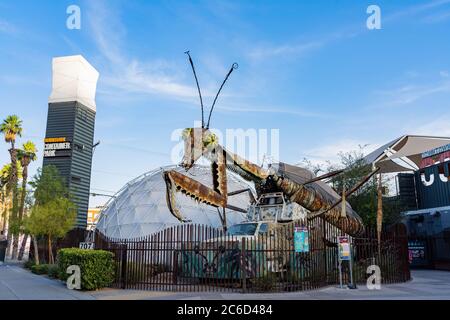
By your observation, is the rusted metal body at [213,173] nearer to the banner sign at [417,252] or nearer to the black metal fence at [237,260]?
the black metal fence at [237,260]

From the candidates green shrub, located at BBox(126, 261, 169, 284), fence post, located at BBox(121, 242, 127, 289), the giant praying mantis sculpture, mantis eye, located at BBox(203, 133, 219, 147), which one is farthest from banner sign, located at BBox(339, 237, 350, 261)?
fence post, located at BBox(121, 242, 127, 289)

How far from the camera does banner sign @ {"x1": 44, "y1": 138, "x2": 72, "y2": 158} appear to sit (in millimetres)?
86000

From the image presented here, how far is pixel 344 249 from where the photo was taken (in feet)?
41.5

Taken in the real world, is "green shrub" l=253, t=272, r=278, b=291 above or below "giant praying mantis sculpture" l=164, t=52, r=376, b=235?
below

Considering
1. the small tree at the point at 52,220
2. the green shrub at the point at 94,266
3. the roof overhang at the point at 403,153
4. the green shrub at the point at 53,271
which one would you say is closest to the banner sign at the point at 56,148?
the small tree at the point at 52,220

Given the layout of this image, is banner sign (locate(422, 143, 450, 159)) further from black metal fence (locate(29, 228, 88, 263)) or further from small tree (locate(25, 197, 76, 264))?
small tree (locate(25, 197, 76, 264))

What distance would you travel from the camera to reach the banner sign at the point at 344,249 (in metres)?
12.6

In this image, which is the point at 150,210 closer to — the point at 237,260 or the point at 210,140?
the point at 237,260

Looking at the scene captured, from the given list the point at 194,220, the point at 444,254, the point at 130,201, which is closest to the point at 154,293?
the point at 194,220

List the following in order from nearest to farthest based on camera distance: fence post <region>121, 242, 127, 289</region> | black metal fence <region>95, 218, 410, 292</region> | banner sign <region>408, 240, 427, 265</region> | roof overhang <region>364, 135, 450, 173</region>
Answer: black metal fence <region>95, 218, 410, 292</region> < fence post <region>121, 242, 127, 289</region> < banner sign <region>408, 240, 427, 265</region> < roof overhang <region>364, 135, 450, 173</region>

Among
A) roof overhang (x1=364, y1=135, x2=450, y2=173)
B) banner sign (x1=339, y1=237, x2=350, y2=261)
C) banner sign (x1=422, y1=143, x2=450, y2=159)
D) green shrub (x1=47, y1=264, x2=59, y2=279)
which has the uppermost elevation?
roof overhang (x1=364, y1=135, x2=450, y2=173)

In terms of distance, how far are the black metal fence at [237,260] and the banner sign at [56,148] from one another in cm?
7842

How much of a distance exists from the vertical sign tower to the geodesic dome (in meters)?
50.1
